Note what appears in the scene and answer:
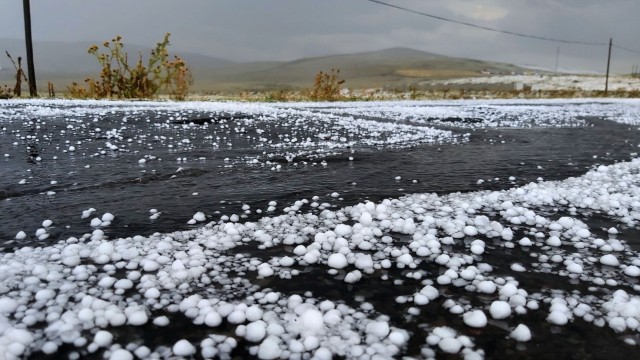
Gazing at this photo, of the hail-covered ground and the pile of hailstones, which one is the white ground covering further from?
the pile of hailstones

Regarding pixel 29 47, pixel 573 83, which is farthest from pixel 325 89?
pixel 573 83

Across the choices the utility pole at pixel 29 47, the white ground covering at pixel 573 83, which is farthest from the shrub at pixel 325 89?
the white ground covering at pixel 573 83

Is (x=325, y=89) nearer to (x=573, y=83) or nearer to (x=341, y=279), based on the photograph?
(x=341, y=279)

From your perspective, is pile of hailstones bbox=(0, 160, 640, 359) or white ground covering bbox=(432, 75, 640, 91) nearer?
pile of hailstones bbox=(0, 160, 640, 359)

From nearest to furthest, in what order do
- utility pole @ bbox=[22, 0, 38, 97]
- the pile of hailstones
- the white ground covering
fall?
the pile of hailstones < utility pole @ bbox=[22, 0, 38, 97] < the white ground covering

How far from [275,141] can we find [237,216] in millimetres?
3668

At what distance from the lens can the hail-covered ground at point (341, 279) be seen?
5.83ft

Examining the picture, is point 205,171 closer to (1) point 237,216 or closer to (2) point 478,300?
(1) point 237,216

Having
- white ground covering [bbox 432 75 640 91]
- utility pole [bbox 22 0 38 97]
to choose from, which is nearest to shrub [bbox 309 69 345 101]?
utility pole [bbox 22 0 38 97]

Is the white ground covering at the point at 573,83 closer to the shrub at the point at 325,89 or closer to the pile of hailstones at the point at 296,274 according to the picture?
the shrub at the point at 325,89

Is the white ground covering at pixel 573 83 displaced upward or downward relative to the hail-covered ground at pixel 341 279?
upward

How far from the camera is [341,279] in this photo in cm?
235

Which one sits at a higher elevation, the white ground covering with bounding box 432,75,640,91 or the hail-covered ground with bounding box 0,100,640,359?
the white ground covering with bounding box 432,75,640,91

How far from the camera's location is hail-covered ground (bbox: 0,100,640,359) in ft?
5.83
